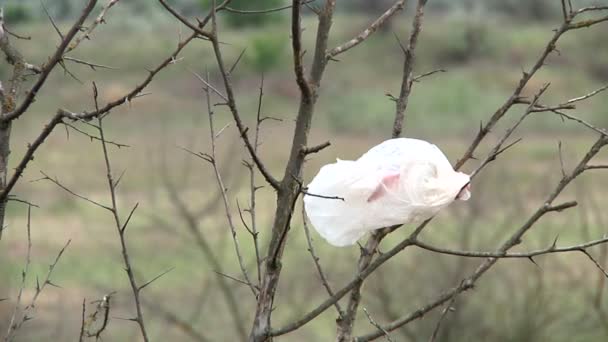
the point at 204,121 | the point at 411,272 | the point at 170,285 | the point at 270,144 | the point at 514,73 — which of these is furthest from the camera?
the point at 514,73

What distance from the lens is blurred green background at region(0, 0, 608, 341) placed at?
7.07m

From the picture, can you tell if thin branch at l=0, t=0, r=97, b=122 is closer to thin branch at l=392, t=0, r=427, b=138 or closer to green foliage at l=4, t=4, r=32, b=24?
thin branch at l=392, t=0, r=427, b=138

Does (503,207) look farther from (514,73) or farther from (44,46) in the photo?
(514,73)

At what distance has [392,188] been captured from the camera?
89.2 inches

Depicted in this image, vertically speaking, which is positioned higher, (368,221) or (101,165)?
(101,165)

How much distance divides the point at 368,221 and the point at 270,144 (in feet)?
41.9

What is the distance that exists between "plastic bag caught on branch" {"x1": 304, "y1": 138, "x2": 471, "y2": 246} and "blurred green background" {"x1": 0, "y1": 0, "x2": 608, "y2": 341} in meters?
0.26

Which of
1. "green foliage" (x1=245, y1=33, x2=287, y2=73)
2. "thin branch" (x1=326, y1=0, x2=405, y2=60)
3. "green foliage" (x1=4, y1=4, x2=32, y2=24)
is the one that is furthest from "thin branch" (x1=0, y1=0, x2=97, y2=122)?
"green foliage" (x1=245, y1=33, x2=287, y2=73)

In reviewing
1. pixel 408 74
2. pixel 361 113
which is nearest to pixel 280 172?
pixel 361 113

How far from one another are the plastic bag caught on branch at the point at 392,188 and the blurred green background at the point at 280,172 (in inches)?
10.3

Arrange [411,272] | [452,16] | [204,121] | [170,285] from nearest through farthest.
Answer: [411,272], [170,285], [204,121], [452,16]

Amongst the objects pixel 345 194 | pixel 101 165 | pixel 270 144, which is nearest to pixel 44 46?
pixel 101 165

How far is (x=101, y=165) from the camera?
17125 mm

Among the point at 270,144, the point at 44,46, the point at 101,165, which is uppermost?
the point at 44,46
